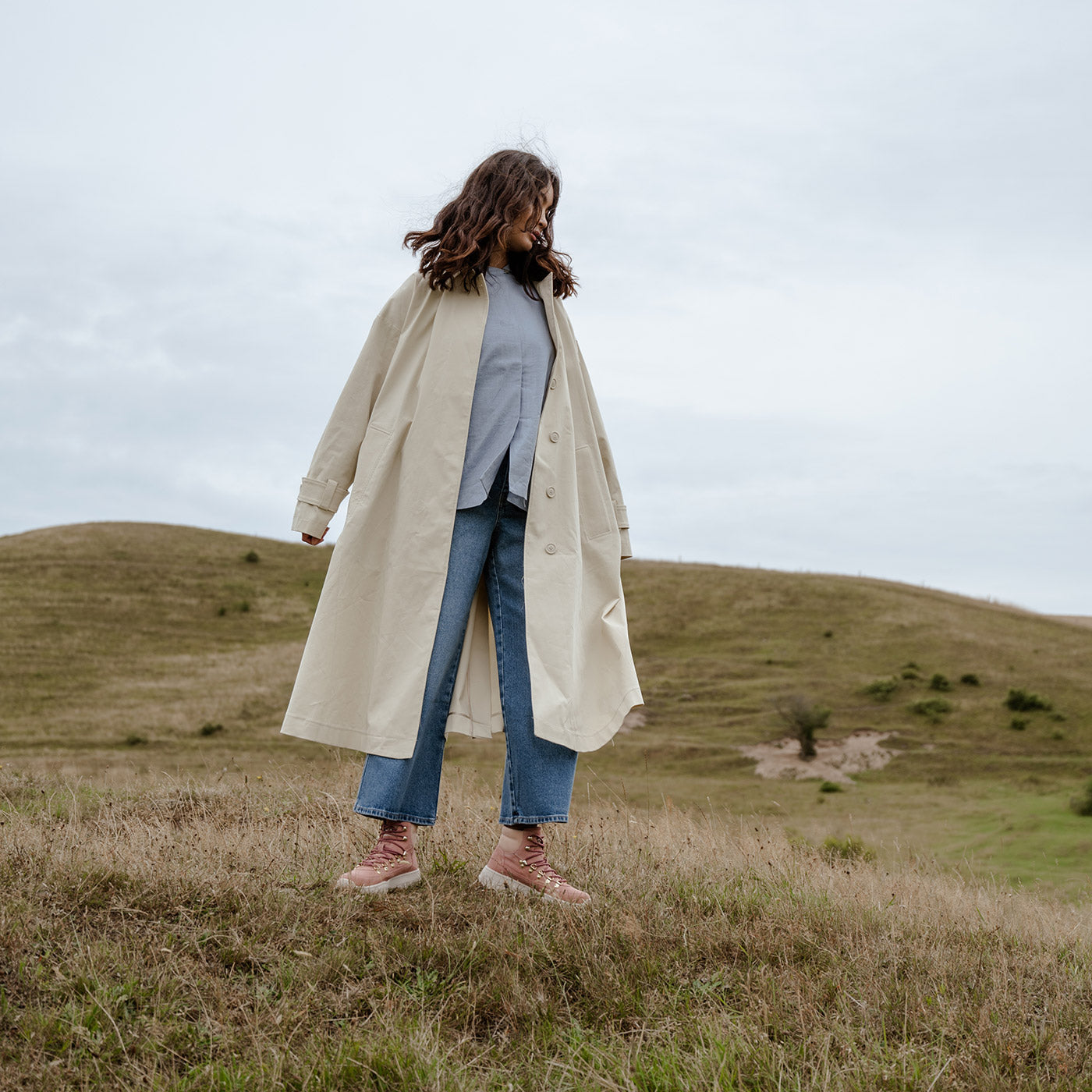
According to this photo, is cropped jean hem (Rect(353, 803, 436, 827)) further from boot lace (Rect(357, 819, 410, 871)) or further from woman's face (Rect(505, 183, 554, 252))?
woman's face (Rect(505, 183, 554, 252))

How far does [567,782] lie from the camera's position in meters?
3.54

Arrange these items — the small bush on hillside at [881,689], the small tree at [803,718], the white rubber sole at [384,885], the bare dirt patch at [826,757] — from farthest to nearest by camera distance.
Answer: the small bush on hillside at [881,689] < the small tree at [803,718] < the bare dirt patch at [826,757] < the white rubber sole at [384,885]

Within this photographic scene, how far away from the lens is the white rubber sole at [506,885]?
323cm

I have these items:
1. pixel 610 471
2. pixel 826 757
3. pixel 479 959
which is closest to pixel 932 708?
pixel 826 757

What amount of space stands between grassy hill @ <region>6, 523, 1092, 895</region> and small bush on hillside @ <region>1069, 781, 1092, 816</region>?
36 cm

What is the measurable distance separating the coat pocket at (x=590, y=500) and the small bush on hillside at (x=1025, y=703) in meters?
34.6

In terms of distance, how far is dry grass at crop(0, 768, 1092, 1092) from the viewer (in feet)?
6.52

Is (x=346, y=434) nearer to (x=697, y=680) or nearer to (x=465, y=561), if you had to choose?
(x=465, y=561)

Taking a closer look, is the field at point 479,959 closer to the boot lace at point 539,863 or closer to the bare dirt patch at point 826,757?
the boot lace at point 539,863

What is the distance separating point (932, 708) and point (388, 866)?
112 feet

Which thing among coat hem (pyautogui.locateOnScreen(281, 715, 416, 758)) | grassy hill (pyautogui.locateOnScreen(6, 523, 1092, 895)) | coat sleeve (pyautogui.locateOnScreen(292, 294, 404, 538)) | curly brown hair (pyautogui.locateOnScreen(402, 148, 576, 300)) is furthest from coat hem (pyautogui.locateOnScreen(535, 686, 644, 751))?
grassy hill (pyautogui.locateOnScreen(6, 523, 1092, 895))

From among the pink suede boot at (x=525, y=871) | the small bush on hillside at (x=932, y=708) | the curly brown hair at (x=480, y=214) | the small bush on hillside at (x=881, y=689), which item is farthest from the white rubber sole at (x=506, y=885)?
the small bush on hillside at (x=881, y=689)

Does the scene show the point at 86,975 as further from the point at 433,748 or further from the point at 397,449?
the point at 397,449

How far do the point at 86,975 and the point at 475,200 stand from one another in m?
2.88
